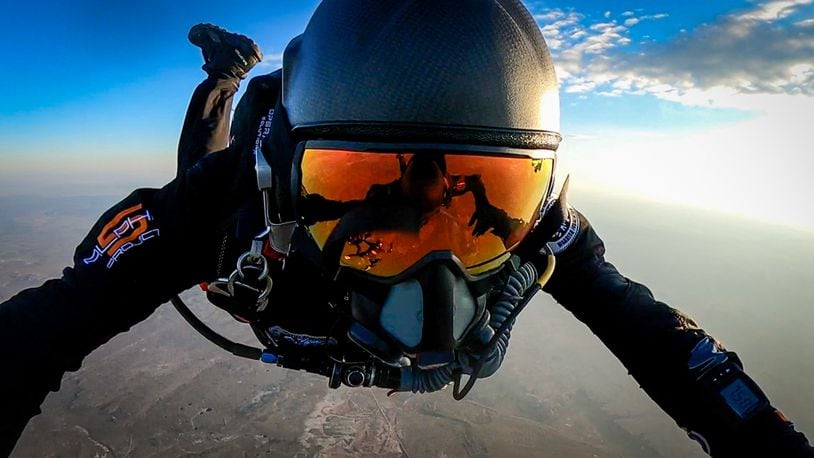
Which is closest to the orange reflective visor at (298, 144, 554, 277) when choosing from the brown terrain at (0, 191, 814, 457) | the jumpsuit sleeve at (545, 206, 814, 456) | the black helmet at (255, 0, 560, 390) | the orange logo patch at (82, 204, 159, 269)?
the black helmet at (255, 0, 560, 390)

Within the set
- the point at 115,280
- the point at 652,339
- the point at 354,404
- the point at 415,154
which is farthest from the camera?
the point at 354,404

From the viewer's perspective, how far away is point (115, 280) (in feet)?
4.83

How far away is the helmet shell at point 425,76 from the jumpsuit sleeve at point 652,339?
55cm

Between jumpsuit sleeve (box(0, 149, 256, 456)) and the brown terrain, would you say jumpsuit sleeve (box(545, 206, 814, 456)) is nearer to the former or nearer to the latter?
jumpsuit sleeve (box(0, 149, 256, 456))

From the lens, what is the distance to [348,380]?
1672mm

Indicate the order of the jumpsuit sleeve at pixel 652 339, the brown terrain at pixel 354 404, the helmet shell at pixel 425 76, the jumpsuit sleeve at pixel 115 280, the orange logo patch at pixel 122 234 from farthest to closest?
the brown terrain at pixel 354 404 → the orange logo patch at pixel 122 234 → the jumpsuit sleeve at pixel 652 339 → the jumpsuit sleeve at pixel 115 280 → the helmet shell at pixel 425 76

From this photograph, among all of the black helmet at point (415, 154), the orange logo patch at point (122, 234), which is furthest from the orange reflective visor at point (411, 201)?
the orange logo patch at point (122, 234)

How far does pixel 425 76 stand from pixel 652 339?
141cm

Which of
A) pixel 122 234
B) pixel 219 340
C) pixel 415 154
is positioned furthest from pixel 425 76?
pixel 219 340

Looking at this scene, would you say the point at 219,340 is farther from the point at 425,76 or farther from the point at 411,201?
the point at 425,76

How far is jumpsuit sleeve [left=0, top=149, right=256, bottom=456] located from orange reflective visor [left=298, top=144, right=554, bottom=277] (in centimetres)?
47

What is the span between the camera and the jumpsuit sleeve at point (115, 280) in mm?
1282

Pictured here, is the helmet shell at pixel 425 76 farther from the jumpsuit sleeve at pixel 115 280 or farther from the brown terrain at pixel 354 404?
the brown terrain at pixel 354 404

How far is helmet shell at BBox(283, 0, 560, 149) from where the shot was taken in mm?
1082
